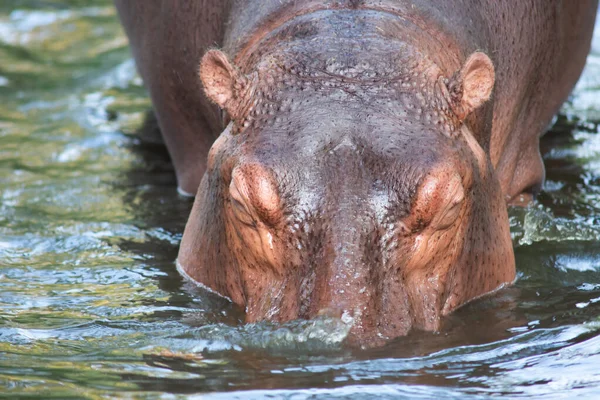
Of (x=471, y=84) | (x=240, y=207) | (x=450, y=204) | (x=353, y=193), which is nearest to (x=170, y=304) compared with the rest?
(x=240, y=207)

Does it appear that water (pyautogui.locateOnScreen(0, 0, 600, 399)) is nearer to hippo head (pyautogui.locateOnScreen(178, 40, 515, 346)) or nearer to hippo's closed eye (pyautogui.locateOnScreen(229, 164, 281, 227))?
hippo head (pyautogui.locateOnScreen(178, 40, 515, 346))

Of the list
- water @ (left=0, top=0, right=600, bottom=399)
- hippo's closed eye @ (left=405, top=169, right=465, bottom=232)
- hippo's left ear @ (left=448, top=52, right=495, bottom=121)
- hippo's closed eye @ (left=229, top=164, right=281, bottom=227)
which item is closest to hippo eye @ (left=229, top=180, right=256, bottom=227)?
hippo's closed eye @ (left=229, top=164, right=281, bottom=227)

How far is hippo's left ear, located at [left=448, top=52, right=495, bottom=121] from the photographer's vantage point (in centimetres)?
540

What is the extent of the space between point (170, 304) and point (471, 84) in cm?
184

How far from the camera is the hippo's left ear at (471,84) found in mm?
5402

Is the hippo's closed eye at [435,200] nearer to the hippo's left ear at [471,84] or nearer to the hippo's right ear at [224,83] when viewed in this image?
the hippo's left ear at [471,84]

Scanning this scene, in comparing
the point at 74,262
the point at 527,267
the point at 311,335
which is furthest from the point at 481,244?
the point at 74,262

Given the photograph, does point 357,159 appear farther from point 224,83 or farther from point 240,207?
point 224,83

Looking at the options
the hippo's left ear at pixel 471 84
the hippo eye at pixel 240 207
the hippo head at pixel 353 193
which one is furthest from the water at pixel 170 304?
the hippo's left ear at pixel 471 84

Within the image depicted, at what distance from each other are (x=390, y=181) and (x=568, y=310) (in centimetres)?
131

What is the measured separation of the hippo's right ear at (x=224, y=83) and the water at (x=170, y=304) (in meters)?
0.97

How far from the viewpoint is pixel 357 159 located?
490cm

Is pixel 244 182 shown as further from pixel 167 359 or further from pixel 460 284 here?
pixel 460 284

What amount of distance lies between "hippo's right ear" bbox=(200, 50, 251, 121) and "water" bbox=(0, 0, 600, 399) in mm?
972
